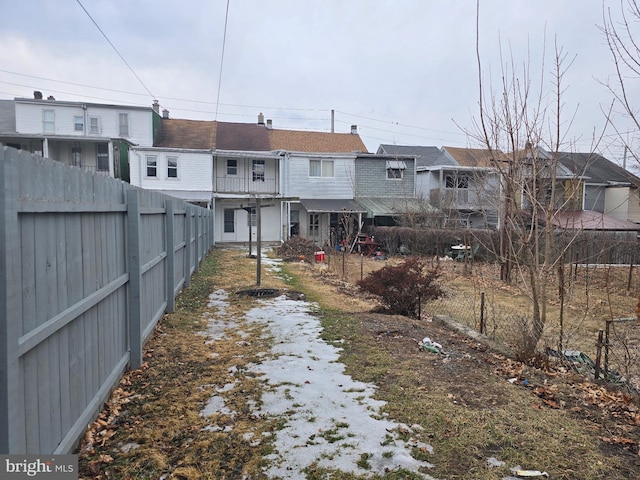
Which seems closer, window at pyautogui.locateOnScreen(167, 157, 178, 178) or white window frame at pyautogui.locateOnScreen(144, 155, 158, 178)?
white window frame at pyautogui.locateOnScreen(144, 155, 158, 178)

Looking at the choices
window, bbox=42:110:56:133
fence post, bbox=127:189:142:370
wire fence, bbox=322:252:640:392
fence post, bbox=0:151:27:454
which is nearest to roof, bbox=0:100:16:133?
window, bbox=42:110:56:133

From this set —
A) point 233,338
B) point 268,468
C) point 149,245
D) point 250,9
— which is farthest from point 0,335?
point 250,9

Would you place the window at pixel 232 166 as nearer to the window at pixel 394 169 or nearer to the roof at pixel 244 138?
the roof at pixel 244 138

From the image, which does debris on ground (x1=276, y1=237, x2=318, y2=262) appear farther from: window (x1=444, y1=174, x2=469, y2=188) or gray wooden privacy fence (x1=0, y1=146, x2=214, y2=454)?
gray wooden privacy fence (x1=0, y1=146, x2=214, y2=454)

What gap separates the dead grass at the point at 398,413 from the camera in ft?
9.31

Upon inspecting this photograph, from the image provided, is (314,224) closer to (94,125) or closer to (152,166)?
(152,166)

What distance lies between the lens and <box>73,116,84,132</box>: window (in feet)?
81.4

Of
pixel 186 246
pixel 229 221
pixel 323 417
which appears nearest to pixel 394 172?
pixel 229 221

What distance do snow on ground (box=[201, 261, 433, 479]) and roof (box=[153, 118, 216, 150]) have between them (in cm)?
2186

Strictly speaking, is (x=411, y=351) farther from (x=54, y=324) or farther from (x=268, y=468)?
(x=54, y=324)

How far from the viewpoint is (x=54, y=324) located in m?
2.38

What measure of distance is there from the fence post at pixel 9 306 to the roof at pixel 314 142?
87.6 feet

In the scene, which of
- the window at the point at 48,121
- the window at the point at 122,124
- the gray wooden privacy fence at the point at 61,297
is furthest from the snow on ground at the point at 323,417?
the window at the point at 48,121

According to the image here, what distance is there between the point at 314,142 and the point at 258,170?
536 centimetres
